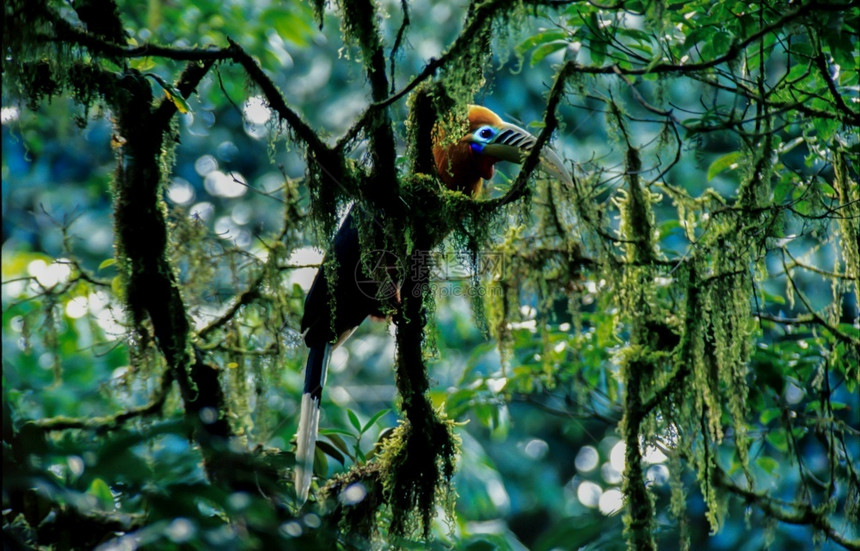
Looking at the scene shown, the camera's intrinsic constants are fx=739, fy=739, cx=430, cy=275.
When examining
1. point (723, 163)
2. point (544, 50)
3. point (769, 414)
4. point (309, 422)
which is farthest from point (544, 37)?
point (769, 414)

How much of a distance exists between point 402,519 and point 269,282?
2.86ft

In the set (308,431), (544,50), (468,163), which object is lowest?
(308,431)

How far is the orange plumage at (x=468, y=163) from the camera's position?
2189mm

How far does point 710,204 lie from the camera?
223 centimetres

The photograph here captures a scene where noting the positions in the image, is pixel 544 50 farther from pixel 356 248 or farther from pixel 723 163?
pixel 356 248

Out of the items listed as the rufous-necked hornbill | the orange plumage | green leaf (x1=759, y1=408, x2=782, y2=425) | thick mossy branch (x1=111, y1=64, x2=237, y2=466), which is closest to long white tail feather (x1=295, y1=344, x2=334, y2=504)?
the rufous-necked hornbill

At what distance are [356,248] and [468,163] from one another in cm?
46

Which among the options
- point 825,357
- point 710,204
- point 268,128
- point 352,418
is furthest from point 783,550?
point 268,128

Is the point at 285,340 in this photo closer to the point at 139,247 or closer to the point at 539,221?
the point at 139,247

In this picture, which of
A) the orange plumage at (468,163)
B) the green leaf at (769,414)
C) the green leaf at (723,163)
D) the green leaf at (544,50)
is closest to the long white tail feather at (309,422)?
the orange plumage at (468,163)

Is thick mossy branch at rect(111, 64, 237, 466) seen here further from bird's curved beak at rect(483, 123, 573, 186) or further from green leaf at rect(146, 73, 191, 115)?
bird's curved beak at rect(483, 123, 573, 186)

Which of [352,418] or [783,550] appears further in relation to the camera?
[783,550]

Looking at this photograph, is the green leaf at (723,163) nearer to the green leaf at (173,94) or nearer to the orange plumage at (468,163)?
the orange plumage at (468,163)

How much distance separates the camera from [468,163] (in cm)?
226
